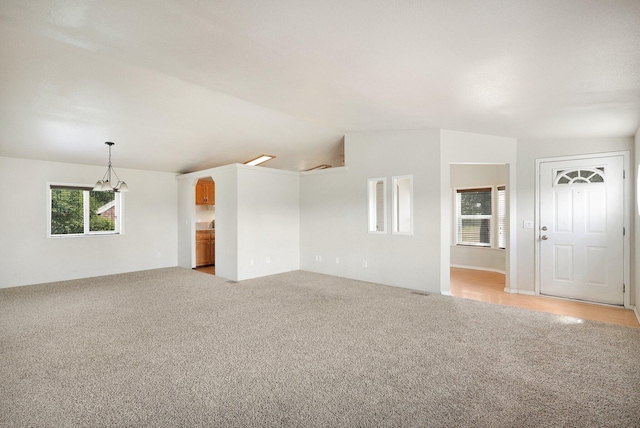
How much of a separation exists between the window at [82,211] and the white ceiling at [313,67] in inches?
45.1

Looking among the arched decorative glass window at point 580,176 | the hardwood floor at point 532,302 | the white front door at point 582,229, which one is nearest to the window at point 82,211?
the hardwood floor at point 532,302

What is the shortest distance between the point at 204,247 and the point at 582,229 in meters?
7.68

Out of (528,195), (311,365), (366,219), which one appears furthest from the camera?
(366,219)

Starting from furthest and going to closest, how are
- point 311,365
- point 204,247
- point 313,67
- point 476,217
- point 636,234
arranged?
1. point 204,247
2. point 476,217
3. point 636,234
4. point 313,67
5. point 311,365

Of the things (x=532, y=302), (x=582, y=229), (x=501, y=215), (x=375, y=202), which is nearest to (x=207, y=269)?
(x=375, y=202)

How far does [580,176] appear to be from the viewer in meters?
4.61

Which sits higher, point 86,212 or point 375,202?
point 375,202

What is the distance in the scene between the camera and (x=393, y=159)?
18.1 ft

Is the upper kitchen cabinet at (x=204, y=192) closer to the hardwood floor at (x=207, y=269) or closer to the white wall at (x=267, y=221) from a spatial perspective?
the hardwood floor at (x=207, y=269)

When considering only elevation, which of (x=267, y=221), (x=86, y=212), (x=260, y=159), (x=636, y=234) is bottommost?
(x=636, y=234)

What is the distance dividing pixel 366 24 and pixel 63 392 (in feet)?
11.3

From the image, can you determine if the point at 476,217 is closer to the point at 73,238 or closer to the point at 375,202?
the point at 375,202

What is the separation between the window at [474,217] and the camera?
24.0 ft

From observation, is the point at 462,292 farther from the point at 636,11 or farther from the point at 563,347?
the point at 636,11
